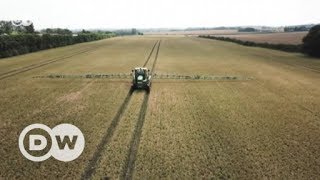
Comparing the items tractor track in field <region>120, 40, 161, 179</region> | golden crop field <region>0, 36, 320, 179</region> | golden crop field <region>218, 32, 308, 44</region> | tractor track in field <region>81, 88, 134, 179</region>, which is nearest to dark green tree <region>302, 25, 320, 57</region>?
golden crop field <region>0, 36, 320, 179</region>

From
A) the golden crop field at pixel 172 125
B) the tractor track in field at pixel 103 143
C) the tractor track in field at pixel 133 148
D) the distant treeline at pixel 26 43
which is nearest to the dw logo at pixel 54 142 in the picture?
the golden crop field at pixel 172 125

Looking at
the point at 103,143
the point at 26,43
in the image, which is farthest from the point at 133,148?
the point at 26,43

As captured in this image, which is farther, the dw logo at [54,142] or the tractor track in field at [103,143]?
the dw logo at [54,142]

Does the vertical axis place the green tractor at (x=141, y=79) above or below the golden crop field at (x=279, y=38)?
above

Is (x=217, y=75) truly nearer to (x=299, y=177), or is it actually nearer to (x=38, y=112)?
(x=38, y=112)

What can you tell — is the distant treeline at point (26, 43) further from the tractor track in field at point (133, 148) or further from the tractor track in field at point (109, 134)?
the tractor track in field at point (133, 148)

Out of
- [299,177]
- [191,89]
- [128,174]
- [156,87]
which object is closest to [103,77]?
[156,87]

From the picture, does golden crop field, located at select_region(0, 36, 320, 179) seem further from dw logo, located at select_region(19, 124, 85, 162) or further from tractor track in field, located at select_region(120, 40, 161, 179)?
dw logo, located at select_region(19, 124, 85, 162)

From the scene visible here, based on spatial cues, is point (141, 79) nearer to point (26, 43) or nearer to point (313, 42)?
point (313, 42)
